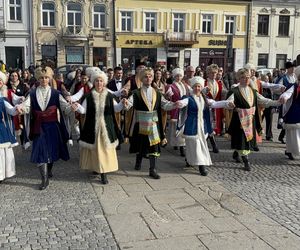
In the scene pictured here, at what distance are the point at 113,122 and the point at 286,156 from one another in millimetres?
3891

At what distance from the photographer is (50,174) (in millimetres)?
6676

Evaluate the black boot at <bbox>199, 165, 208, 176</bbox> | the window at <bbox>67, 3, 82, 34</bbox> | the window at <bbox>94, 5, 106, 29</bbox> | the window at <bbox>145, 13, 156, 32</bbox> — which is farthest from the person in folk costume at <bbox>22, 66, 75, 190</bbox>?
the window at <bbox>145, 13, 156, 32</bbox>

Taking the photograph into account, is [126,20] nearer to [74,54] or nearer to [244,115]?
[74,54]

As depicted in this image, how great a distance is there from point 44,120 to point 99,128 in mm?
816

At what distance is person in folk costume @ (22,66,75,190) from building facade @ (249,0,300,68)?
30.8 m

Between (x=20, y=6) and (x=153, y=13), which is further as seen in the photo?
(x=153, y=13)

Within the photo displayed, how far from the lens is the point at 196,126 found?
6.65 metres

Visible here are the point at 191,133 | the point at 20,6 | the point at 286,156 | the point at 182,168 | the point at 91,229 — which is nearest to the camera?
the point at 91,229

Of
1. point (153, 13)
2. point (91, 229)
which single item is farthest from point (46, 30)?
point (91, 229)

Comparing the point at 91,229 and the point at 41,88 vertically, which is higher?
the point at 41,88

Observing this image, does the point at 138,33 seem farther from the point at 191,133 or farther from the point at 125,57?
the point at 191,133

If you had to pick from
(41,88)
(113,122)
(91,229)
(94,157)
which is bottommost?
(91,229)

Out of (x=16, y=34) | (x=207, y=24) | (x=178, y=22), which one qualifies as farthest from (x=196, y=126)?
(x=207, y=24)

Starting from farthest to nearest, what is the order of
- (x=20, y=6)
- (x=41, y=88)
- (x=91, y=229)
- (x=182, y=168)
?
(x=20, y=6)
(x=182, y=168)
(x=41, y=88)
(x=91, y=229)
